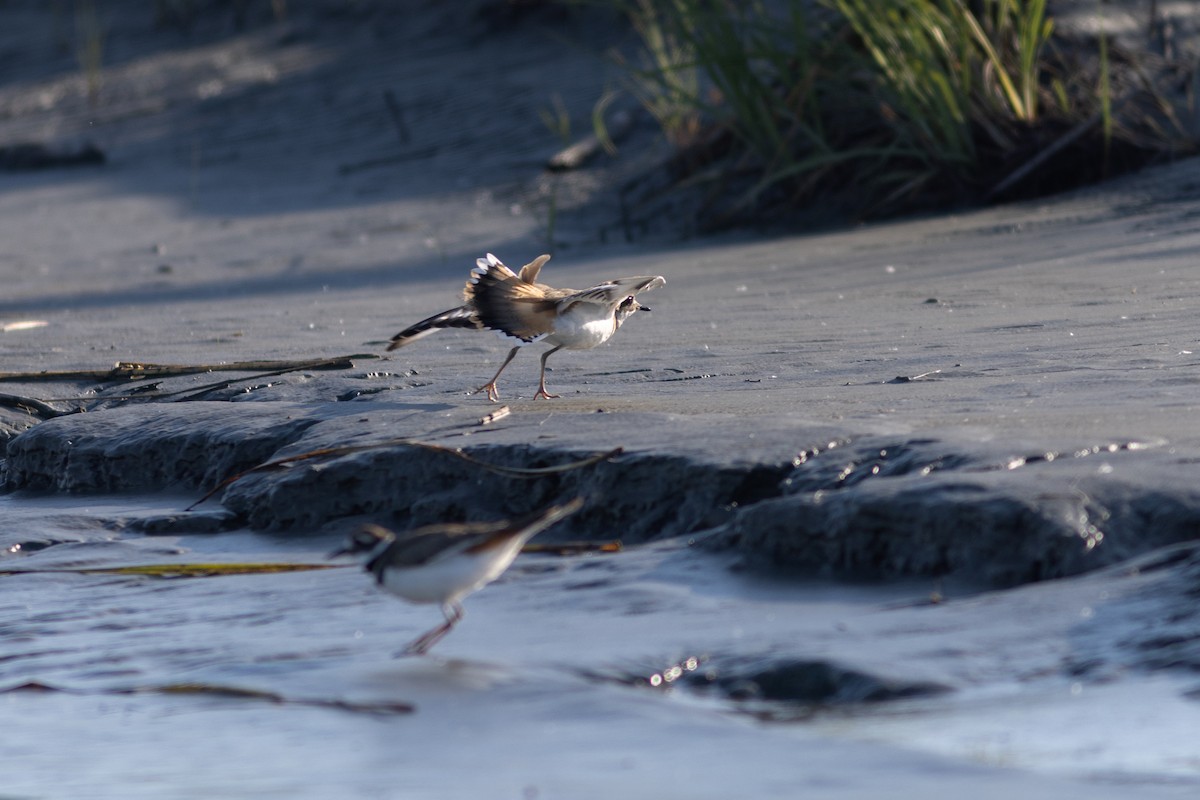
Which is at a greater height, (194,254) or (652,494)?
(194,254)

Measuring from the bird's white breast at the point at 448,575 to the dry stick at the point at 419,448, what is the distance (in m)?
0.82

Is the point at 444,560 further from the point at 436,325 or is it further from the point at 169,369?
the point at 169,369

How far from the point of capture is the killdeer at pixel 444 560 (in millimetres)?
2984

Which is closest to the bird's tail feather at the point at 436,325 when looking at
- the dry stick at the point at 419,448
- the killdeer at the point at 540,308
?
the killdeer at the point at 540,308

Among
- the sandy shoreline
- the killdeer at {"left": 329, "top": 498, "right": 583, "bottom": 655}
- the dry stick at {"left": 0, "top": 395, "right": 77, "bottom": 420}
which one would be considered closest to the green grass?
the sandy shoreline

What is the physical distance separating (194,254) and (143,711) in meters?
7.76

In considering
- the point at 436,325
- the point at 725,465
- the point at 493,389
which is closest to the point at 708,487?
the point at 725,465

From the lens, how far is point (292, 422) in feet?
15.8

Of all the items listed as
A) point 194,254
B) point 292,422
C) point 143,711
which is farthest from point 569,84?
point 143,711

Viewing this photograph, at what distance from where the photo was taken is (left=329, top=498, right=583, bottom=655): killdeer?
298 cm

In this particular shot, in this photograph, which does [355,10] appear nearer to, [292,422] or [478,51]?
[478,51]

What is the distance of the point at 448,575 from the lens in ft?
9.80

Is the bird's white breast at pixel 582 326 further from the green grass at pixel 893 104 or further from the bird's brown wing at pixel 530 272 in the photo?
the green grass at pixel 893 104

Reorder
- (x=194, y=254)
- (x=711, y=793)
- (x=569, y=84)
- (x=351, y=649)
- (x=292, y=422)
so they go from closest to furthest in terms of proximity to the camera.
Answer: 1. (x=711, y=793)
2. (x=351, y=649)
3. (x=292, y=422)
4. (x=194, y=254)
5. (x=569, y=84)
